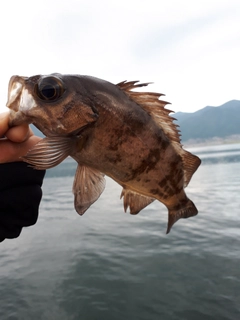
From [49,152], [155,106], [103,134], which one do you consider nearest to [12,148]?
[49,152]

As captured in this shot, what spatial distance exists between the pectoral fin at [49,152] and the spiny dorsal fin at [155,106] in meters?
0.92

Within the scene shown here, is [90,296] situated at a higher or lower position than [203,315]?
lower

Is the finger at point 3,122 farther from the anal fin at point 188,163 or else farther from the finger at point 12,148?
the anal fin at point 188,163

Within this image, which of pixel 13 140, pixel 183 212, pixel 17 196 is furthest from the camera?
pixel 17 196

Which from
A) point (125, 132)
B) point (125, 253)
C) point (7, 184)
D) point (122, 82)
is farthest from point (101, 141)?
point (125, 253)

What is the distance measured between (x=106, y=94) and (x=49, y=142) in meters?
0.78

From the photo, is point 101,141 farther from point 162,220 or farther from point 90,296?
point 162,220

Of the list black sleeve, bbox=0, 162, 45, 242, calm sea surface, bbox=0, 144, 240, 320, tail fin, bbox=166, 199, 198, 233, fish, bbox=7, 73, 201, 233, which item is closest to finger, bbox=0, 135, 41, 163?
fish, bbox=7, 73, 201, 233

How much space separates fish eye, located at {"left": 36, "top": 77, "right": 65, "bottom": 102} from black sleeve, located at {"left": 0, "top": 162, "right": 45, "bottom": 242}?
4.36ft

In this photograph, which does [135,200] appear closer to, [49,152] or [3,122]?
[49,152]

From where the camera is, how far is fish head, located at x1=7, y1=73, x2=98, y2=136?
230 centimetres

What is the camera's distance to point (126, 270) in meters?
14.6

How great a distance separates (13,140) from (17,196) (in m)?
1.10

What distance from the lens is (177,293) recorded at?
12070 millimetres
